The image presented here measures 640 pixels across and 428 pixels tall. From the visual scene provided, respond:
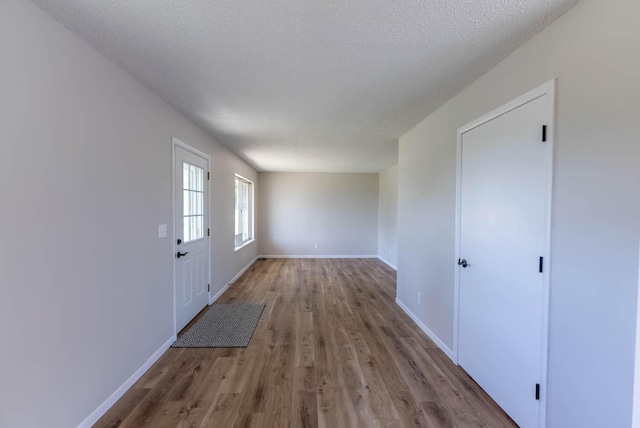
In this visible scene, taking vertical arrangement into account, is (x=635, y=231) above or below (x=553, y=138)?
below

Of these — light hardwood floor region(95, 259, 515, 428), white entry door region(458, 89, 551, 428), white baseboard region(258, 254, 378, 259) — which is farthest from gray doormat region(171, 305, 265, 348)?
white baseboard region(258, 254, 378, 259)

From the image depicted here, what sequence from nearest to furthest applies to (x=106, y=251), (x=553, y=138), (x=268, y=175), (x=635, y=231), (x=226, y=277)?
(x=635, y=231) < (x=553, y=138) < (x=106, y=251) < (x=226, y=277) < (x=268, y=175)

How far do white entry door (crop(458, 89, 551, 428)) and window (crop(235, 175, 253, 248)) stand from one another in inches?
179

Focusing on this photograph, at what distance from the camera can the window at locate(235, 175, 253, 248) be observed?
5723 millimetres

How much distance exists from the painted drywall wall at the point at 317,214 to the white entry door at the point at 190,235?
11.7 feet

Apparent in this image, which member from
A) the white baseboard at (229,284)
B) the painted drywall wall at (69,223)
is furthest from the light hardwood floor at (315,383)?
the white baseboard at (229,284)

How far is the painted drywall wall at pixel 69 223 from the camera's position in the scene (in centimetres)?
122

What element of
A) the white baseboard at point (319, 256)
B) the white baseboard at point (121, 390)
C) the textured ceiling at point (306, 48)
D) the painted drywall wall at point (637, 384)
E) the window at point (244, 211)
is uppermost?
the textured ceiling at point (306, 48)

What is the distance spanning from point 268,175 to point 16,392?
6.22m

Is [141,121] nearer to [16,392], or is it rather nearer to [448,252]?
[16,392]

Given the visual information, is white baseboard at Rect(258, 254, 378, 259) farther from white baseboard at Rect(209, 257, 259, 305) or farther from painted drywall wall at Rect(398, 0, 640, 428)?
painted drywall wall at Rect(398, 0, 640, 428)

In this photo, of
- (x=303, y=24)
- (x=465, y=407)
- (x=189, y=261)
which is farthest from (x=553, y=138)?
(x=189, y=261)

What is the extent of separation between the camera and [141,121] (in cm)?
217

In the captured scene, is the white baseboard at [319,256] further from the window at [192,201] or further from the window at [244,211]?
the window at [192,201]
